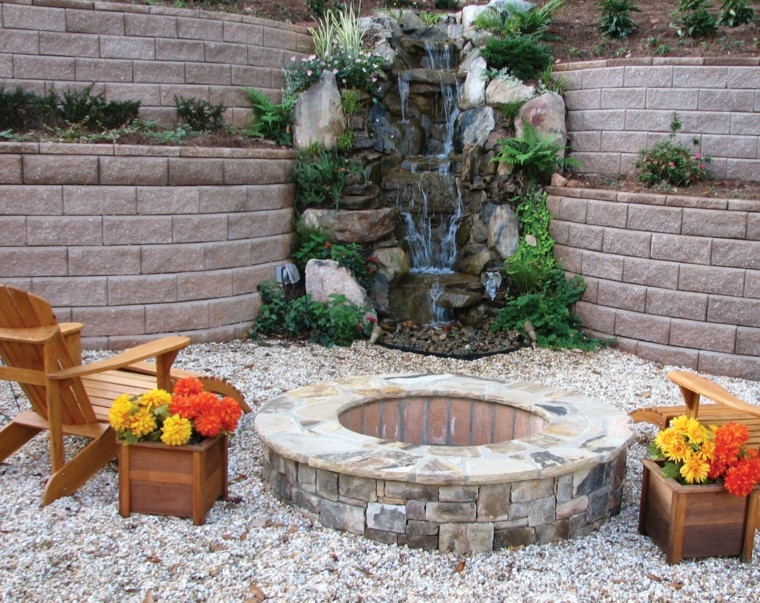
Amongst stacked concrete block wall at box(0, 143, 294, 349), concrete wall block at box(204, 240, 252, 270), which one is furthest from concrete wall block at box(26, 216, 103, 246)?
concrete wall block at box(204, 240, 252, 270)

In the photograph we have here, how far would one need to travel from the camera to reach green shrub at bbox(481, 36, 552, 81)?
8.77 metres

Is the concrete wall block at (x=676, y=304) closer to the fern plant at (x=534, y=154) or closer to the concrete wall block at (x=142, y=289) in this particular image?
the fern plant at (x=534, y=154)

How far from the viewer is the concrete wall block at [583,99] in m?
8.27

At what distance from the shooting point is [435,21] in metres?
10.4

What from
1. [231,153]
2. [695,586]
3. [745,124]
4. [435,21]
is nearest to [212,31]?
[231,153]

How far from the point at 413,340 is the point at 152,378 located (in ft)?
10.2

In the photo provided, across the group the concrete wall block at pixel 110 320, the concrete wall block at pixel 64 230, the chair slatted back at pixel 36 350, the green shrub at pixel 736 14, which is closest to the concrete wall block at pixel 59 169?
the concrete wall block at pixel 64 230

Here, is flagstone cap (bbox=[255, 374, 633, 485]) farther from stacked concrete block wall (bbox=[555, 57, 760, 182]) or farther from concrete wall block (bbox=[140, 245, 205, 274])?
stacked concrete block wall (bbox=[555, 57, 760, 182])

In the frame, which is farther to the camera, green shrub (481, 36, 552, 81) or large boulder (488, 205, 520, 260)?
green shrub (481, 36, 552, 81)

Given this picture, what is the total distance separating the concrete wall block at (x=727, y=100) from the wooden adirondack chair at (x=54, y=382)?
→ 5.72m

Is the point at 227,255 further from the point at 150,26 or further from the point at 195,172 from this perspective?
the point at 150,26

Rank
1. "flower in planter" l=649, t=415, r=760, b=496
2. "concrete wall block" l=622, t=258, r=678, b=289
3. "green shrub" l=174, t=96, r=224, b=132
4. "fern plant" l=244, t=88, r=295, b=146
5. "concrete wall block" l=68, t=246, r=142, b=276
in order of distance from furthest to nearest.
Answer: "fern plant" l=244, t=88, r=295, b=146, "green shrub" l=174, t=96, r=224, b=132, "concrete wall block" l=622, t=258, r=678, b=289, "concrete wall block" l=68, t=246, r=142, b=276, "flower in planter" l=649, t=415, r=760, b=496

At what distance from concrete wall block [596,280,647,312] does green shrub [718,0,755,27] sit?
3.75 m

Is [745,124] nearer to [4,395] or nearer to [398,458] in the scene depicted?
[398,458]
